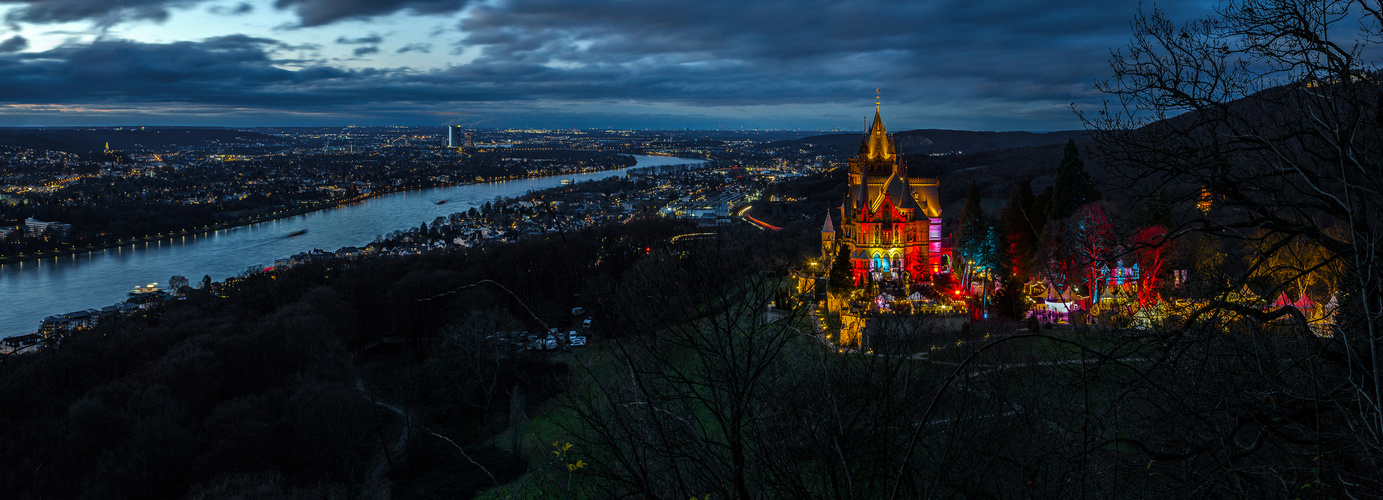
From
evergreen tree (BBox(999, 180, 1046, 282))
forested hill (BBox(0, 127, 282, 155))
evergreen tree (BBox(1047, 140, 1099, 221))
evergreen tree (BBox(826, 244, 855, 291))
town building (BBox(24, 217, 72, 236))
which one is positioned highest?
forested hill (BBox(0, 127, 282, 155))

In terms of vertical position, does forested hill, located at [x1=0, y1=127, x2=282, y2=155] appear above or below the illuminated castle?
above

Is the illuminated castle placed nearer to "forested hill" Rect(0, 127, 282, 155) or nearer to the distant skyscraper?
"forested hill" Rect(0, 127, 282, 155)

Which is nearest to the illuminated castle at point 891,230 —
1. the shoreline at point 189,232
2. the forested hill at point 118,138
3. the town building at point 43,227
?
the shoreline at point 189,232

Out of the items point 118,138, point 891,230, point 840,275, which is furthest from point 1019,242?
point 118,138

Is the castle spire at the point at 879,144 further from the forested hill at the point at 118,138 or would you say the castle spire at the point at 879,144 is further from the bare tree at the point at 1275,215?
the forested hill at the point at 118,138

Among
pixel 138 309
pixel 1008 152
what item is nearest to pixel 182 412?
pixel 138 309

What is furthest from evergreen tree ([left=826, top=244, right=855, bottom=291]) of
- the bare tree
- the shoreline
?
the shoreline
